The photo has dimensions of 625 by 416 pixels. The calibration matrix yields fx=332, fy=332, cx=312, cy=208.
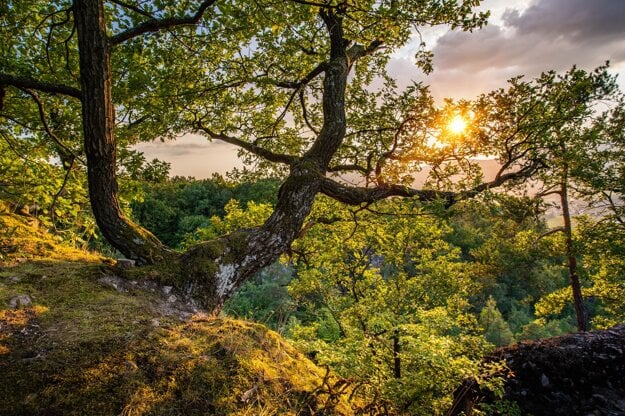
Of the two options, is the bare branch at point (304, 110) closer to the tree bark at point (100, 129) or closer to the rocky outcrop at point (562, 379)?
the tree bark at point (100, 129)

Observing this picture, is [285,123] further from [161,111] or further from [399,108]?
[161,111]

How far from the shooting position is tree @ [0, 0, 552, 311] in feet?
12.4

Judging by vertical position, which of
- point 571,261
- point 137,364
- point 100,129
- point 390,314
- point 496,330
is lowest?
point 496,330

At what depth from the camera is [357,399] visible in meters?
2.86

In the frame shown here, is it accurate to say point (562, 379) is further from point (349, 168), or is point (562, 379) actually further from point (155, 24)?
point (155, 24)

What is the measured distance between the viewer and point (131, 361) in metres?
2.30

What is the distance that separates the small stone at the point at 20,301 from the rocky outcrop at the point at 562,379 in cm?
430

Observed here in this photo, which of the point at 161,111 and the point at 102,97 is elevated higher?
the point at 161,111

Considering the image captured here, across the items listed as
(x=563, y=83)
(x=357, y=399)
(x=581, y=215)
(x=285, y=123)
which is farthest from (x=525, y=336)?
(x=357, y=399)

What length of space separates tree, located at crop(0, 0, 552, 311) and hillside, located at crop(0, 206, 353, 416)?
0.99 meters

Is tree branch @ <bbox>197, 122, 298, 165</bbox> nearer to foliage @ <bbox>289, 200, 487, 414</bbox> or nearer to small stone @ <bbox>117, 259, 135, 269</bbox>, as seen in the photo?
foliage @ <bbox>289, 200, 487, 414</bbox>

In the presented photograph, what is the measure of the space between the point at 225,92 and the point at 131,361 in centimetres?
592

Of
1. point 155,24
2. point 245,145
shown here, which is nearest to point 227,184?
point 245,145

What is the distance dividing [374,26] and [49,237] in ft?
20.1
